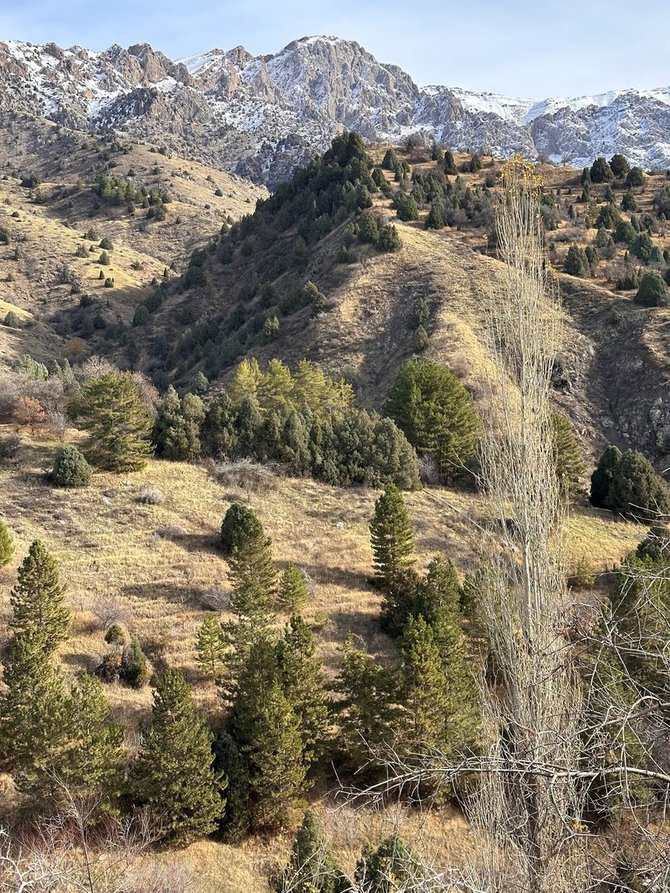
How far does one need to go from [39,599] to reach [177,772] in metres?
6.79

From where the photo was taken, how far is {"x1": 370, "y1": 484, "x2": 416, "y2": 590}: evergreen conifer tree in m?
22.4

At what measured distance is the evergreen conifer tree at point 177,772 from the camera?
12742 mm

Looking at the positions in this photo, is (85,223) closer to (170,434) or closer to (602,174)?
(602,174)

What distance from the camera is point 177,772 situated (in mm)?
12750

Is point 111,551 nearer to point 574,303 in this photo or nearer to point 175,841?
point 175,841

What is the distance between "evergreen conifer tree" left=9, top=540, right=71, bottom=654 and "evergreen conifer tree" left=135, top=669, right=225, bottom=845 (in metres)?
5.30

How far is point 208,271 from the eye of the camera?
7488 cm

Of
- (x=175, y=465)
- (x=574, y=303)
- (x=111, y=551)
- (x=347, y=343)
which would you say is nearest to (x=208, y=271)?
(x=347, y=343)

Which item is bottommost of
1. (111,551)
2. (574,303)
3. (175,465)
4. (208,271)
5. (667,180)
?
(111,551)

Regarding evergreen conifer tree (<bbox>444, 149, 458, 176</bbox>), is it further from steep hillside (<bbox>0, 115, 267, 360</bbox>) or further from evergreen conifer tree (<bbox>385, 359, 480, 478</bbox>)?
evergreen conifer tree (<bbox>385, 359, 480, 478</bbox>)

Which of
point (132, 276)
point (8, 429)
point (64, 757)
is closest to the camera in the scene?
point (64, 757)

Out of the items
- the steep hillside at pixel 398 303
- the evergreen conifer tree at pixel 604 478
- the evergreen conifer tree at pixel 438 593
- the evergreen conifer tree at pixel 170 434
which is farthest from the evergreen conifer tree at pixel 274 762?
the steep hillside at pixel 398 303

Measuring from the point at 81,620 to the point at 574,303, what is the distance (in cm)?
4819

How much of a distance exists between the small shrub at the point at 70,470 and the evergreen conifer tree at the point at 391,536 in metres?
13.6
